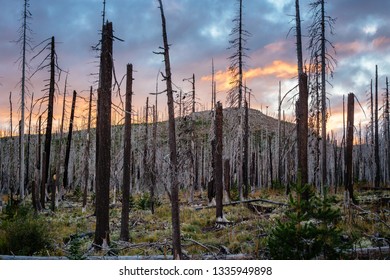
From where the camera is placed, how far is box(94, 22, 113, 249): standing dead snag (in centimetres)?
966

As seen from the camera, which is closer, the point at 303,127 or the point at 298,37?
the point at 303,127

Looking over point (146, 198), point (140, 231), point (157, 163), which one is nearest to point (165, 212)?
point (146, 198)

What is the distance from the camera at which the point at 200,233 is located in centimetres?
1310

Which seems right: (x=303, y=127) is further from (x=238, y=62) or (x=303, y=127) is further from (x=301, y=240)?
(x=238, y=62)

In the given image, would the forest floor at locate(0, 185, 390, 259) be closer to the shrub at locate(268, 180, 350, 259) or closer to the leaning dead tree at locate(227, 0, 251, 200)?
the shrub at locate(268, 180, 350, 259)

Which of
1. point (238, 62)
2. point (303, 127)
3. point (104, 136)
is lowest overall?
point (104, 136)

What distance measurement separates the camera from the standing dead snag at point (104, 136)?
31.7 ft

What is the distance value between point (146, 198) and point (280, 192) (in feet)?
39.9

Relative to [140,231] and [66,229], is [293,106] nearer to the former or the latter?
[140,231]

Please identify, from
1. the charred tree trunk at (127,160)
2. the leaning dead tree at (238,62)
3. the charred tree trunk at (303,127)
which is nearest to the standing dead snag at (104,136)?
the charred tree trunk at (127,160)

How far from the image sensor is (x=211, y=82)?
31.6 m

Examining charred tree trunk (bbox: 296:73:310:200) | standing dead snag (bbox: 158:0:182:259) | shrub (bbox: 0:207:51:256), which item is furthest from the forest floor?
charred tree trunk (bbox: 296:73:310:200)

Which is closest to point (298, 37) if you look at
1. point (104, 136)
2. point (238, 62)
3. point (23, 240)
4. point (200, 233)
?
point (238, 62)

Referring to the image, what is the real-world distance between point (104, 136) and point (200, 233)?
555 centimetres
